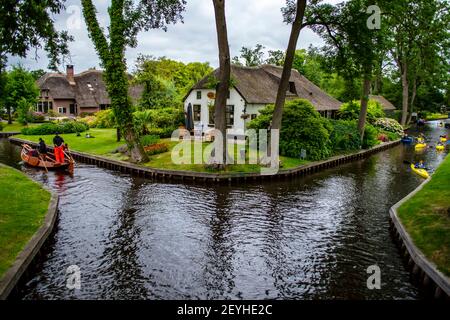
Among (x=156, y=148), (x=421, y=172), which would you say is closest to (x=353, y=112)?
(x=421, y=172)

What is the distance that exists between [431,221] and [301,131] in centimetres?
1581

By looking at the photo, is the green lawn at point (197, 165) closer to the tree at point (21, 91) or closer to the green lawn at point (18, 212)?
the green lawn at point (18, 212)

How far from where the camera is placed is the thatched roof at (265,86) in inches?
1524

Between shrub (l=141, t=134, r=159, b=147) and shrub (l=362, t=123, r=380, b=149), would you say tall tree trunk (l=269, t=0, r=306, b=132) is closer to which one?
A: shrub (l=141, t=134, r=159, b=147)

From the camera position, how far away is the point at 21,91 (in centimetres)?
5466

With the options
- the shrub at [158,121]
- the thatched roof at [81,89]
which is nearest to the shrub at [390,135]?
the shrub at [158,121]

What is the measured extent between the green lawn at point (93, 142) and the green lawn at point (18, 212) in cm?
1124

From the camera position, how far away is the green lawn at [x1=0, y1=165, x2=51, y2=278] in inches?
473

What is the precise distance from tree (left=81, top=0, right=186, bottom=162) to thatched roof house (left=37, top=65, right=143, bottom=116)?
37.2m

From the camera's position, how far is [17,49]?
1170 centimetres

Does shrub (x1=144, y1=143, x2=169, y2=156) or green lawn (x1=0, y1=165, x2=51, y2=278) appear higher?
shrub (x1=144, y1=143, x2=169, y2=156)

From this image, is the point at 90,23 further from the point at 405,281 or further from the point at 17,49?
the point at 405,281

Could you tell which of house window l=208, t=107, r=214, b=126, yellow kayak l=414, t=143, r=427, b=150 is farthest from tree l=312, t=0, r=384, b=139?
yellow kayak l=414, t=143, r=427, b=150

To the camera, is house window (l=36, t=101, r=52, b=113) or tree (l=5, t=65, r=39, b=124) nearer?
tree (l=5, t=65, r=39, b=124)
